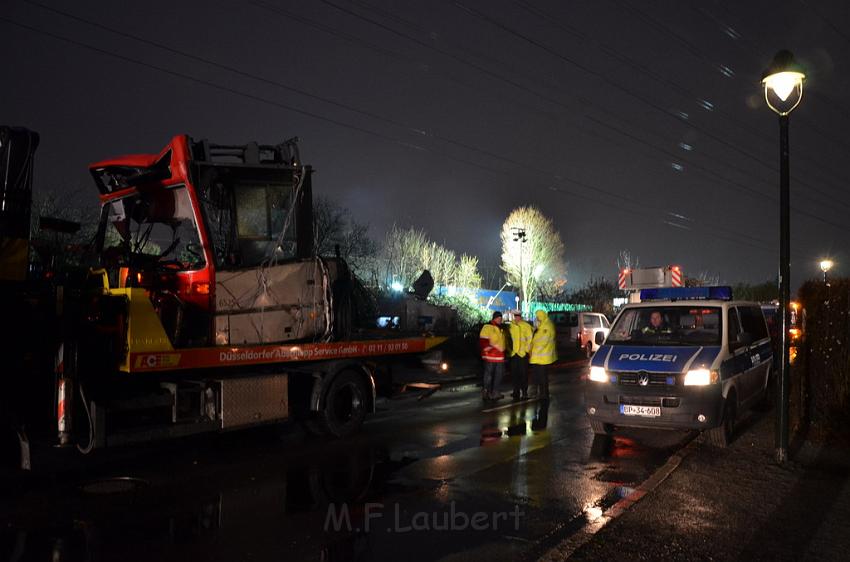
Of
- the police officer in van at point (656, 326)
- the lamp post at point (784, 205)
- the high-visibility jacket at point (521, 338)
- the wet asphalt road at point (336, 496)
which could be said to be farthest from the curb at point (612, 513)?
the high-visibility jacket at point (521, 338)

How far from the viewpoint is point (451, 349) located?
997 inches

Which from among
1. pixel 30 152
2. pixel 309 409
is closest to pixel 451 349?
pixel 309 409

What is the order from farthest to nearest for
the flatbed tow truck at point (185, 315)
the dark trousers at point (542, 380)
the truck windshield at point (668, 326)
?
the dark trousers at point (542, 380) < the truck windshield at point (668, 326) < the flatbed tow truck at point (185, 315)

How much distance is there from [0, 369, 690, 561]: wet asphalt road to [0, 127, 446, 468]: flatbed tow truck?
58 cm

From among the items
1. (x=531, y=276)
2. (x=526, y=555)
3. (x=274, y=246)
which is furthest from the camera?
(x=531, y=276)

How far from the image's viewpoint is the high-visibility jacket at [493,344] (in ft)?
44.3

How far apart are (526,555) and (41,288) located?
5652mm

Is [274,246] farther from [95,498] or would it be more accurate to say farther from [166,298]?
[95,498]

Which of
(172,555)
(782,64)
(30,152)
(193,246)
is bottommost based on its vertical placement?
(172,555)

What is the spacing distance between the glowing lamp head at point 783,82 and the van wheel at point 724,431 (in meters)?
3.57

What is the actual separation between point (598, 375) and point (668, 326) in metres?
1.46

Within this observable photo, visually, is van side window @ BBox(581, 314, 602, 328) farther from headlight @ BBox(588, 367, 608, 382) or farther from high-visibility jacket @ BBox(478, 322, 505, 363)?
headlight @ BBox(588, 367, 608, 382)

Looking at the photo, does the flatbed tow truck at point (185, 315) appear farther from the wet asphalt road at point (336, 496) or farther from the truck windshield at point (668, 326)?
the truck windshield at point (668, 326)

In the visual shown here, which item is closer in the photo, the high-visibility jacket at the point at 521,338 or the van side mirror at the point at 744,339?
the van side mirror at the point at 744,339
